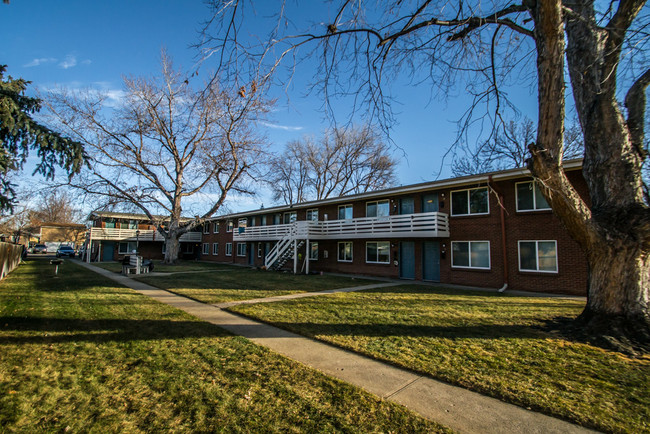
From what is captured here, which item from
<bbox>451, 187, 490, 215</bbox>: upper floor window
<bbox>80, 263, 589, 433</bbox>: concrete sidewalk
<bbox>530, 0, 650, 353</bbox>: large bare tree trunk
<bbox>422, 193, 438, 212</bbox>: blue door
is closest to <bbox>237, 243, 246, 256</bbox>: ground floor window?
<bbox>422, 193, 438, 212</bbox>: blue door

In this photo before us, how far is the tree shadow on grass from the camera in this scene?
5.59 metres

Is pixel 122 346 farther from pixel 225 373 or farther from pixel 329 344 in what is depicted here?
pixel 329 344

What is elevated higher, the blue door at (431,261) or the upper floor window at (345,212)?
the upper floor window at (345,212)

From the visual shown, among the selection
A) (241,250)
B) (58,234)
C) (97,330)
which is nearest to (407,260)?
(97,330)

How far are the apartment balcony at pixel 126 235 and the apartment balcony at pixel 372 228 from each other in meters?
19.0

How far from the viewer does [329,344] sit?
18.4ft

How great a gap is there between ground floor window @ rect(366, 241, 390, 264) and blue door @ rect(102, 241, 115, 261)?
33.1 m

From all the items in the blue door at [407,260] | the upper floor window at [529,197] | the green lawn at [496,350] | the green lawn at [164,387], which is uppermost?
the upper floor window at [529,197]

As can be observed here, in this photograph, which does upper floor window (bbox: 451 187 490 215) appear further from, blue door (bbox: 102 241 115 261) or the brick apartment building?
blue door (bbox: 102 241 115 261)

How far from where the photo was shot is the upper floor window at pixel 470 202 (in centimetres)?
1471

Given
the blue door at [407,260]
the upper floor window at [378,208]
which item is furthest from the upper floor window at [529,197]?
the upper floor window at [378,208]

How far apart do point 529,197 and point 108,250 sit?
42077mm

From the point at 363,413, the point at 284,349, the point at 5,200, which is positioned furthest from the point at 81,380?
the point at 5,200

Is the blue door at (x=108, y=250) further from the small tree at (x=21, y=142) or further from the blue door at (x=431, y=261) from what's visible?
the blue door at (x=431, y=261)
